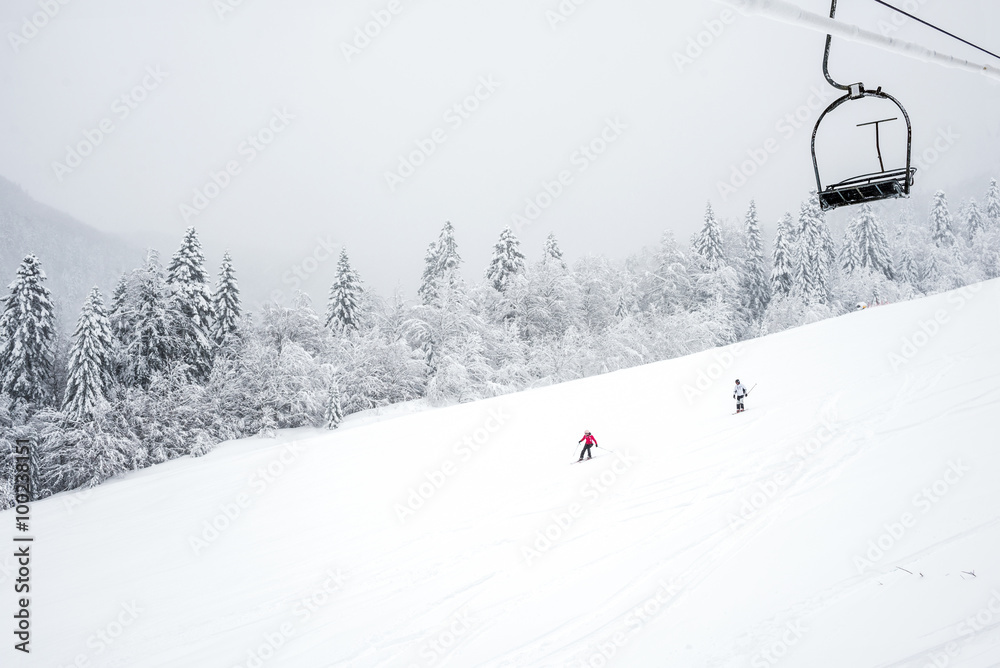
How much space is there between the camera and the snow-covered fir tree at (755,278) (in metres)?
51.5

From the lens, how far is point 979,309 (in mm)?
22938

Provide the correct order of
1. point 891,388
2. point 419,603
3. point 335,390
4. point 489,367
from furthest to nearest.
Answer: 1. point 489,367
2. point 335,390
3. point 891,388
4. point 419,603

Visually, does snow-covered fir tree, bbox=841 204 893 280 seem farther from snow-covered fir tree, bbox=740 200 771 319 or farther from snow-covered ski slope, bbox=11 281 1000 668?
snow-covered ski slope, bbox=11 281 1000 668

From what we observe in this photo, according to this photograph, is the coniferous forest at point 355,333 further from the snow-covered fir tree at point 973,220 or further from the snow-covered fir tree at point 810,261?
the snow-covered fir tree at point 973,220

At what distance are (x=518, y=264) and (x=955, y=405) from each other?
114ft

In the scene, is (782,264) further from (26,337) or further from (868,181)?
(26,337)

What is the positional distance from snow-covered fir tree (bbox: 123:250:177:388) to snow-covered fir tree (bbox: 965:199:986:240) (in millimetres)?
82071

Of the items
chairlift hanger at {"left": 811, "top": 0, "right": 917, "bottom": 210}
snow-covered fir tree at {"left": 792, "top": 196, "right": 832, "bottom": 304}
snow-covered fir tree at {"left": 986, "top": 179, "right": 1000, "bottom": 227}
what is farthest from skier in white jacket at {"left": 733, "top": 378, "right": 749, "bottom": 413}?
snow-covered fir tree at {"left": 986, "top": 179, "right": 1000, "bottom": 227}

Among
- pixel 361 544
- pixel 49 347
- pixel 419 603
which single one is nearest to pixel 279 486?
pixel 361 544

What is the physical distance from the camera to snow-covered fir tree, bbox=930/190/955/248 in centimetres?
5478

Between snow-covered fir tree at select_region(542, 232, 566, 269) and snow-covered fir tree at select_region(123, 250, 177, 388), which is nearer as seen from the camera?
snow-covered fir tree at select_region(123, 250, 177, 388)

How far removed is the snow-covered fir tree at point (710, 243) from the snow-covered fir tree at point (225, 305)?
40.8 m

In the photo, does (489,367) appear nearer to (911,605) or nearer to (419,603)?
(419,603)

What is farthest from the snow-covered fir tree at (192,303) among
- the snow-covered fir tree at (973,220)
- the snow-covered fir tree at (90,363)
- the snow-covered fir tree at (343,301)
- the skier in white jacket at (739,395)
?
the snow-covered fir tree at (973,220)
